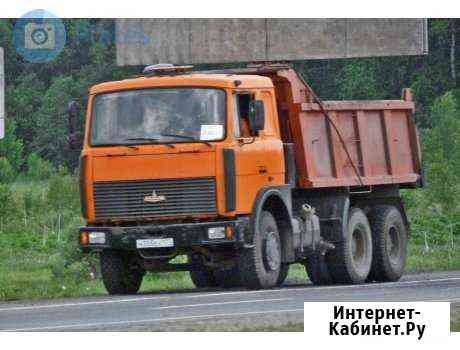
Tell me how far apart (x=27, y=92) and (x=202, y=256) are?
6210 cm

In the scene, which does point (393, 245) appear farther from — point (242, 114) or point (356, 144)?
point (242, 114)

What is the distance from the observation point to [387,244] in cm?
2762

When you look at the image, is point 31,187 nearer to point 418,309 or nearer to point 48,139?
point 48,139

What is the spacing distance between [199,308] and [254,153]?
4.48 meters

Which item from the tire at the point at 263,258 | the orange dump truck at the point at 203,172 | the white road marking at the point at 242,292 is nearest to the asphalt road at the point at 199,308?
the white road marking at the point at 242,292

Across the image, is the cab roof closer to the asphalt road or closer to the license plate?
the license plate

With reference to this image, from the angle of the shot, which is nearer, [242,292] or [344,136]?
[242,292]

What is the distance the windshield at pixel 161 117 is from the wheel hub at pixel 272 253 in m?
1.65

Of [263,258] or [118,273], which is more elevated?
[263,258]

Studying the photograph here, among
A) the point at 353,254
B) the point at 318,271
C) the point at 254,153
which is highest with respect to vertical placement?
the point at 254,153

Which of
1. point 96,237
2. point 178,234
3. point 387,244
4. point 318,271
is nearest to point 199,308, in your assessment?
point 178,234

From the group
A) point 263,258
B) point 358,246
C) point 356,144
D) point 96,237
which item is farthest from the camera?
point 358,246

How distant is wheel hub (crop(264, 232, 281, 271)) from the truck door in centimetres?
62

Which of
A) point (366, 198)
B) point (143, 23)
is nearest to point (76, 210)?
point (143, 23)
